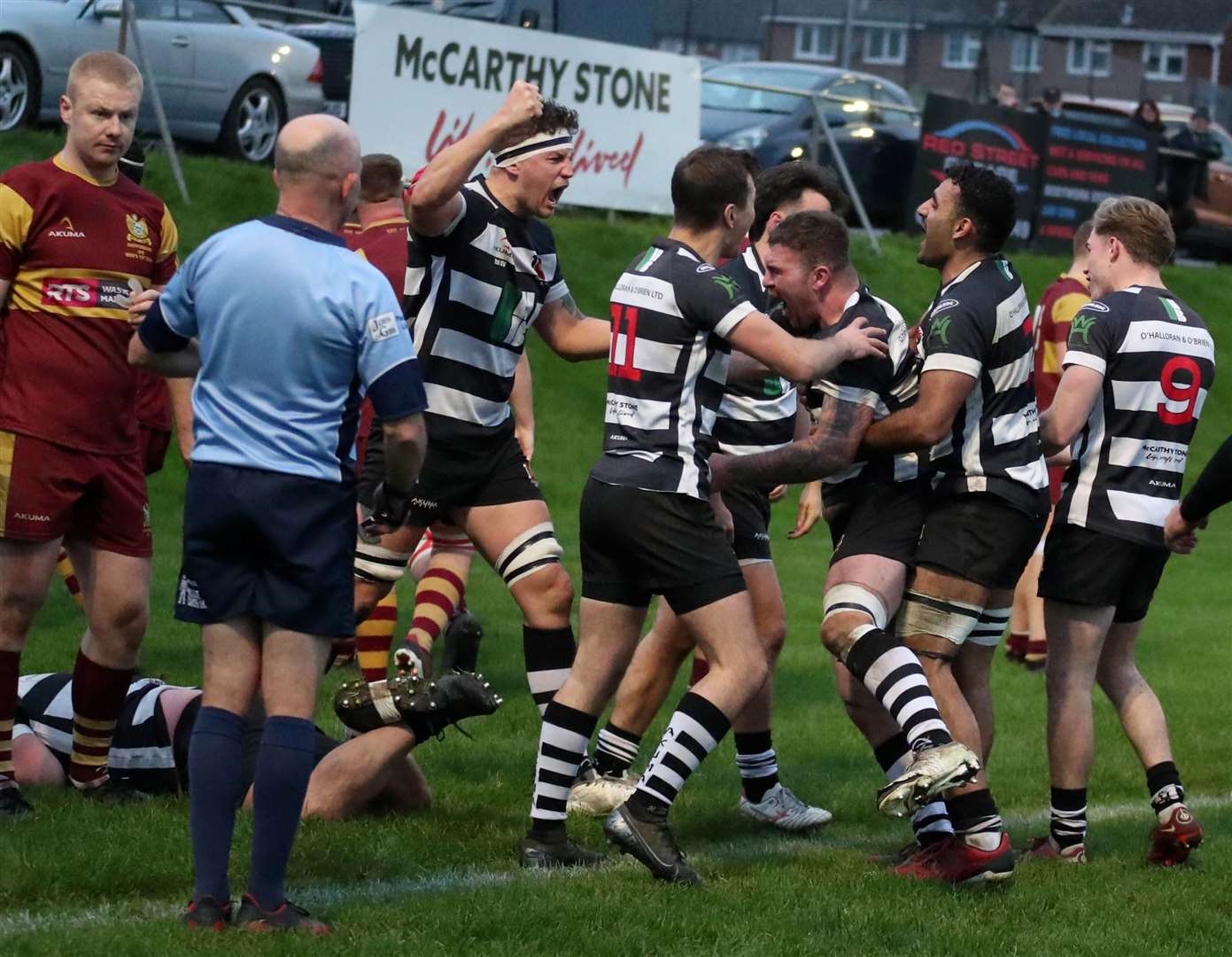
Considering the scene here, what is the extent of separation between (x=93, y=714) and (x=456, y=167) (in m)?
2.23

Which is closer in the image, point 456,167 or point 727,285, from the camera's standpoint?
point 727,285

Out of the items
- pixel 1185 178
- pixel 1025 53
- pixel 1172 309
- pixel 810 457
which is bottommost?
pixel 810 457

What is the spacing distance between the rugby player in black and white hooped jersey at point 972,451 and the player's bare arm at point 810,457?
98 millimetres

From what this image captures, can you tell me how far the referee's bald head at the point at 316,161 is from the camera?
15.7 feet

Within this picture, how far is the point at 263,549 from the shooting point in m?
4.85

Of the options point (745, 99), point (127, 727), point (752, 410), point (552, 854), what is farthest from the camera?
point (745, 99)

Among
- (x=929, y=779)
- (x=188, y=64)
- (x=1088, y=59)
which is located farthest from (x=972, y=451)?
(x=1088, y=59)

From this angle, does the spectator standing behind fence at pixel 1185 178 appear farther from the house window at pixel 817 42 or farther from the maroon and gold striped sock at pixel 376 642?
the maroon and gold striped sock at pixel 376 642

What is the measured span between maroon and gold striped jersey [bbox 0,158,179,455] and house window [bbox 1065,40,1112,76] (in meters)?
49.4

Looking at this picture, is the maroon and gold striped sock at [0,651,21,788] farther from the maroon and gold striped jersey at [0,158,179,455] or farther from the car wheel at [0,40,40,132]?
the car wheel at [0,40,40,132]

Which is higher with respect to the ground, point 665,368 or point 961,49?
point 961,49

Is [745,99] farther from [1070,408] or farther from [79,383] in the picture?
[79,383]

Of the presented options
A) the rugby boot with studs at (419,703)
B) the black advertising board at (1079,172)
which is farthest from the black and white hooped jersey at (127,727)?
the black advertising board at (1079,172)

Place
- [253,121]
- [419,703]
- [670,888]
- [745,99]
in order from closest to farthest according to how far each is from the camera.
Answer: [670,888], [419,703], [253,121], [745,99]
